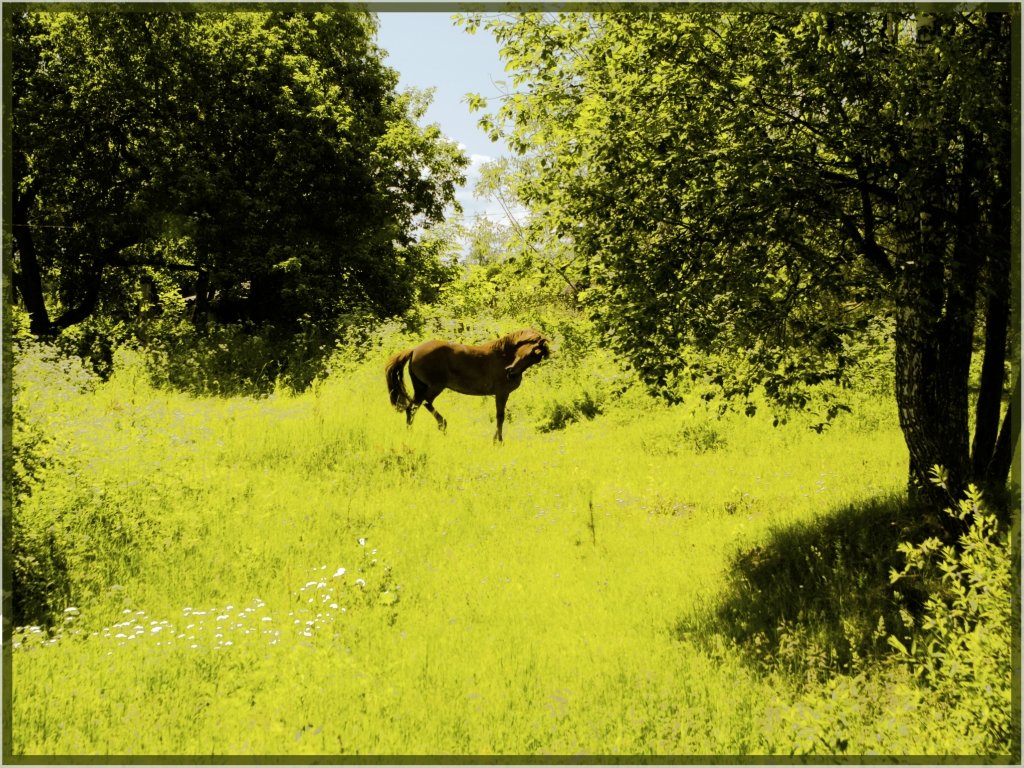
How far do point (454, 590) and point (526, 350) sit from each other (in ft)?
21.5

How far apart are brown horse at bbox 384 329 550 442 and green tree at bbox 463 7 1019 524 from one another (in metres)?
5.97

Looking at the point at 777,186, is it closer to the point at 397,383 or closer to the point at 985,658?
the point at 985,658

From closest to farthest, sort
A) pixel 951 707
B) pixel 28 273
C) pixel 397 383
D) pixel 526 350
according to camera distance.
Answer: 1. pixel 951 707
2. pixel 526 350
3. pixel 397 383
4. pixel 28 273

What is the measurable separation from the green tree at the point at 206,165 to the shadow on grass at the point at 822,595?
757 inches

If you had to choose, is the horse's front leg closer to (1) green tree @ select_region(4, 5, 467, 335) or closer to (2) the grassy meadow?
(2) the grassy meadow

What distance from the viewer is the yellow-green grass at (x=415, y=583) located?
4.51 meters

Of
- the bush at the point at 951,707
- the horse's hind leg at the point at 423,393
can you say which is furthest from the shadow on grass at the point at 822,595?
the horse's hind leg at the point at 423,393

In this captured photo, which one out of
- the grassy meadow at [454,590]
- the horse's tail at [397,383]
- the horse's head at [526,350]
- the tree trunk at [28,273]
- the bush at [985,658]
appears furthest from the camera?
the tree trunk at [28,273]

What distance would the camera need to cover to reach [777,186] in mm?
6254

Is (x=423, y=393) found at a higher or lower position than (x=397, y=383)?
lower

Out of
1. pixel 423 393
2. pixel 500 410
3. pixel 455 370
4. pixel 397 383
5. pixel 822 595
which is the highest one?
pixel 455 370

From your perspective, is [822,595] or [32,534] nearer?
[822,595]

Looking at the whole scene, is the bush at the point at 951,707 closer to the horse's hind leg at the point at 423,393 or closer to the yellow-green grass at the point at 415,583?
the yellow-green grass at the point at 415,583

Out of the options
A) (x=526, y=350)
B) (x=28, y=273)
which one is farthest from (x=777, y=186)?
(x=28, y=273)
